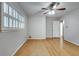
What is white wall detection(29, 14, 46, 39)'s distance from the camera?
9867 mm

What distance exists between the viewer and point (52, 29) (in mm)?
11094

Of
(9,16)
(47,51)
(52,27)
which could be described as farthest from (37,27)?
(9,16)

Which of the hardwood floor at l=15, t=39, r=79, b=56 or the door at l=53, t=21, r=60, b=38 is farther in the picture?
the door at l=53, t=21, r=60, b=38

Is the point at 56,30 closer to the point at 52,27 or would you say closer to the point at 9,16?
the point at 52,27

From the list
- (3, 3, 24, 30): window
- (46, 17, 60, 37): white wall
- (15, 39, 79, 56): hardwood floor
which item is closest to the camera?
(3, 3, 24, 30): window

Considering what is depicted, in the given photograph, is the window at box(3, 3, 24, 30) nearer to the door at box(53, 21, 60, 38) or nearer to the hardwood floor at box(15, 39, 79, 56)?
the hardwood floor at box(15, 39, 79, 56)

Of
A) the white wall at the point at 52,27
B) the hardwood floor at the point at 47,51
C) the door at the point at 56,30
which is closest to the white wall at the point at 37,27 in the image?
the white wall at the point at 52,27

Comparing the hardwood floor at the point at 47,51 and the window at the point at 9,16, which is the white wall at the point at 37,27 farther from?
the window at the point at 9,16

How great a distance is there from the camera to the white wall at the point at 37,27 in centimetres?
987

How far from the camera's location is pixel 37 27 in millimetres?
9906

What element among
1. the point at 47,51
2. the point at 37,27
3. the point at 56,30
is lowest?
the point at 47,51

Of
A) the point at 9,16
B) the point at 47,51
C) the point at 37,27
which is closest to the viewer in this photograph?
the point at 9,16

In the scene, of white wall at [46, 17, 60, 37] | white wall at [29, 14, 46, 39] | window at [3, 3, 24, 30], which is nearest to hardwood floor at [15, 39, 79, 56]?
window at [3, 3, 24, 30]

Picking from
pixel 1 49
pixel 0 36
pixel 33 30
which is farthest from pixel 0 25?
pixel 33 30
